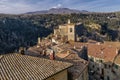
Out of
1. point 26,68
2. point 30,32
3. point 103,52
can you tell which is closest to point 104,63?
point 103,52

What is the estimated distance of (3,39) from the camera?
347 feet

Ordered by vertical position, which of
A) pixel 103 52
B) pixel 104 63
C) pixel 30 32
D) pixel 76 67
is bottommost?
pixel 30 32

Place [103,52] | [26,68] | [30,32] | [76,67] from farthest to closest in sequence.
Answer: [30,32]
[103,52]
[76,67]
[26,68]

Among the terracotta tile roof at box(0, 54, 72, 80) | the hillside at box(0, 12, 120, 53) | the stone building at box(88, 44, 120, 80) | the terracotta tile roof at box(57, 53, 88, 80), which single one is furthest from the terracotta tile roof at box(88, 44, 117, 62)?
the terracotta tile roof at box(0, 54, 72, 80)

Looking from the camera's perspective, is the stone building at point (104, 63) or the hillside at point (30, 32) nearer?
the stone building at point (104, 63)

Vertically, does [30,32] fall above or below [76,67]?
below

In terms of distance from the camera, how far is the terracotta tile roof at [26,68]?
59.8 ft

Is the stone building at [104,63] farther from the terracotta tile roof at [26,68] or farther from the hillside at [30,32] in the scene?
the hillside at [30,32]

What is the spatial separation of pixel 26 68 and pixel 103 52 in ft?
138

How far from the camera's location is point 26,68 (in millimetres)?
19859

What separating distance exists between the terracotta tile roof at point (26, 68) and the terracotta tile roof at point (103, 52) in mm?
34454

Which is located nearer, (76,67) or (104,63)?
(76,67)

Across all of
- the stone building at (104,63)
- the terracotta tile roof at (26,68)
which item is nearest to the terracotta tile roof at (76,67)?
the terracotta tile roof at (26,68)

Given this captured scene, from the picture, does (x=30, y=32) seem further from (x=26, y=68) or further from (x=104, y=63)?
(x=26, y=68)
